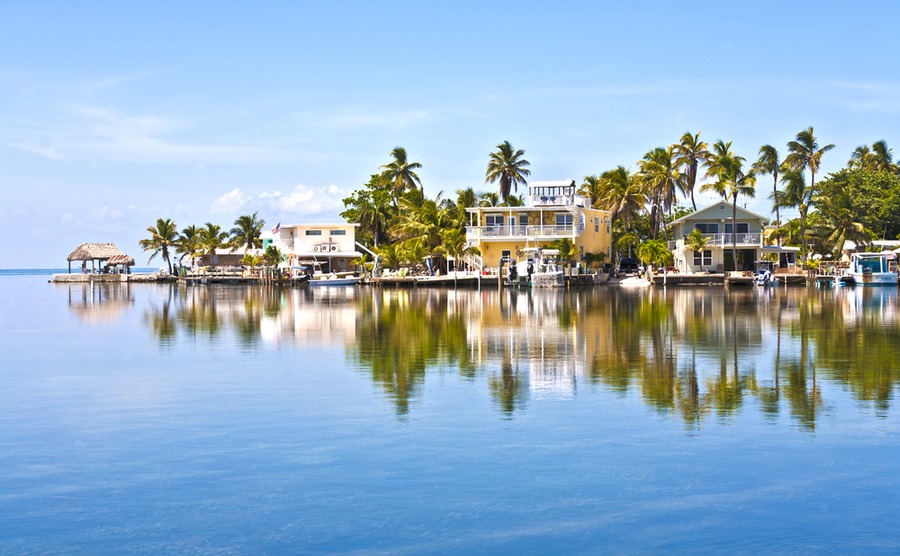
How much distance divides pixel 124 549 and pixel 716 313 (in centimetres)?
3880

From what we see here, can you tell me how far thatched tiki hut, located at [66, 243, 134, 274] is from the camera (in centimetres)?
12039

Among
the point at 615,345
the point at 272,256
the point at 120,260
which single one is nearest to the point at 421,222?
the point at 272,256

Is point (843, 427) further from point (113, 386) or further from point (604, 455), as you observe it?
point (113, 386)

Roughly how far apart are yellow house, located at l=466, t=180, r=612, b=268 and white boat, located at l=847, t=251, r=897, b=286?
2288 cm

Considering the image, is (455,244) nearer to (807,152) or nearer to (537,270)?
(537,270)

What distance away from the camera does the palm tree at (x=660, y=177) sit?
8775cm

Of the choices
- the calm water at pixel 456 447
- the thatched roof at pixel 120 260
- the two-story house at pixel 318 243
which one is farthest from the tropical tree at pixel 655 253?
the thatched roof at pixel 120 260

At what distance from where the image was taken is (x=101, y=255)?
121688 millimetres

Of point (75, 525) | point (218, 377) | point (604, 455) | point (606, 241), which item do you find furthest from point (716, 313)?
A: point (606, 241)

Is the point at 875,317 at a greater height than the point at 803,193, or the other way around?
the point at 803,193

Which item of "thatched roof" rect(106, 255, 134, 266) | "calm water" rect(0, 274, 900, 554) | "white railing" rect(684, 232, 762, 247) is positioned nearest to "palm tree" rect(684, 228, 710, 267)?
"white railing" rect(684, 232, 762, 247)

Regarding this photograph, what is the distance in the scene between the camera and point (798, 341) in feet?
101

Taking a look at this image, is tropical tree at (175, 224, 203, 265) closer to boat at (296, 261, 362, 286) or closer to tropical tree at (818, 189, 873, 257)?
boat at (296, 261, 362, 286)

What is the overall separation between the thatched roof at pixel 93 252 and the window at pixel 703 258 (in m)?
76.4
